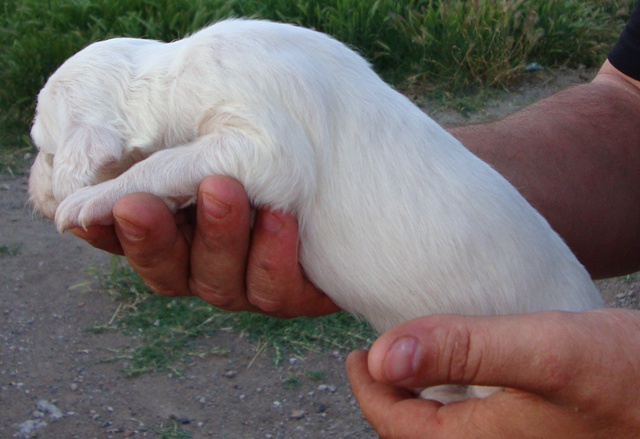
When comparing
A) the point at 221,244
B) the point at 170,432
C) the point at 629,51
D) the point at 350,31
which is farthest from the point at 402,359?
the point at 350,31

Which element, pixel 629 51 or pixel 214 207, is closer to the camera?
pixel 214 207

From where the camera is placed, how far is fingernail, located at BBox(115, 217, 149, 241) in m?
2.49

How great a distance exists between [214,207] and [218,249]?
27 centimetres

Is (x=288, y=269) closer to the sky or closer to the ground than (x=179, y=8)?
closer to the sky

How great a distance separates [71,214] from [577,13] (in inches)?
209

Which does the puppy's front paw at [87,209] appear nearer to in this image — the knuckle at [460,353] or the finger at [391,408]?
the finger at [391,408]

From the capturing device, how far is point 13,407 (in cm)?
396

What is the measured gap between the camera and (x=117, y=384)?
4121 millimetres

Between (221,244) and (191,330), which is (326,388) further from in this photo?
(221,244)

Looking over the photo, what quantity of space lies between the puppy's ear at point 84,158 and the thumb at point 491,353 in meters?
1.00

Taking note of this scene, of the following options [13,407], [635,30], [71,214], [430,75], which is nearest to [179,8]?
[430,75]

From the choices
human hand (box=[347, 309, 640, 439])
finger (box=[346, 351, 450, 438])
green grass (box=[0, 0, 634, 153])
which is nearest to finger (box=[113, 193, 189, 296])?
finger (box=[346, 351, 450, 438])

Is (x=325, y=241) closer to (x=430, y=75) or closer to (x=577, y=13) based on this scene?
(x=430, y=75)

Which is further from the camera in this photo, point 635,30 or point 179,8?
point 179,8
